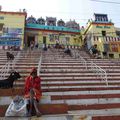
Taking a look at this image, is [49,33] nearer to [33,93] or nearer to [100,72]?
[100,72]

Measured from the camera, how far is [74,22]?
36406 millimetres

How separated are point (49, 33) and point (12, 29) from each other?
5576 mm

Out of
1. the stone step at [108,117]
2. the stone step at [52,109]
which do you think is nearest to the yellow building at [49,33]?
the stone step at [52,109]

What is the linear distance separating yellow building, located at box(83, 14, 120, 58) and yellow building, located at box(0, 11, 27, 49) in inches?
355

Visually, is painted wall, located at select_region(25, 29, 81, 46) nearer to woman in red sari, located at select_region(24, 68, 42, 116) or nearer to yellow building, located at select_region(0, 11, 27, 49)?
yellow building, located at select_region(0, 11, 27, 49)

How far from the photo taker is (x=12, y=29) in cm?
2917

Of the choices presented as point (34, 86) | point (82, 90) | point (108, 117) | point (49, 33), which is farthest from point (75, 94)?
point (49, 33)

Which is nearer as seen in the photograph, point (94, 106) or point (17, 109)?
point (17, 109)

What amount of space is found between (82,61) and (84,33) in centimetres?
1880

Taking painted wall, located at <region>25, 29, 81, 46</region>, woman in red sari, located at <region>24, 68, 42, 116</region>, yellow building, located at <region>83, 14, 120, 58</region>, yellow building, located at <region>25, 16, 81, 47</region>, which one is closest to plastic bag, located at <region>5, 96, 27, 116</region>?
woman in red sari, located at <region>24, 68, 42, 116</region>

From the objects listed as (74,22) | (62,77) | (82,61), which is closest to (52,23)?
(74,22)

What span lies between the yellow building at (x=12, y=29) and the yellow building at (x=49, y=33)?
2.02m

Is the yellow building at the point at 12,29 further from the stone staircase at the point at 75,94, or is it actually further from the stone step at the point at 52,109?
the stone step at the point at 52,109

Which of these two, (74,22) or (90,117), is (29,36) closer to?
(74,22)
